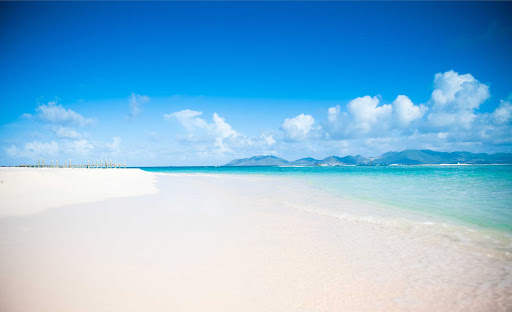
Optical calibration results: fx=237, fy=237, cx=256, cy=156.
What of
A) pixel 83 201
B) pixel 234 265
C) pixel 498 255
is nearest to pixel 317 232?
pixel 234 265

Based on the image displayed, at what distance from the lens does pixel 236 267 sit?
17.8 feet

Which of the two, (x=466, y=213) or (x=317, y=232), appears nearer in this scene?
(x=317, y=232)

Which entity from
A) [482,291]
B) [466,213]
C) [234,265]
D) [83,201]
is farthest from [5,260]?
[466,213]

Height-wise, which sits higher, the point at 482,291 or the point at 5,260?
the point at 5,260

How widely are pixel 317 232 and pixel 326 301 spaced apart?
14.2 ft

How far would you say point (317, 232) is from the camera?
330 inches

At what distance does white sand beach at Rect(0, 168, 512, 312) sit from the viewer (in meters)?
4.13

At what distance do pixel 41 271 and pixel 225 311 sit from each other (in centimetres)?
414

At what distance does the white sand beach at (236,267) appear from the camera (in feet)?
13.6

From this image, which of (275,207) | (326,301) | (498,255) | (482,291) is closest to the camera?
(326,301)

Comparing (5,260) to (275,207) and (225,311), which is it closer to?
(225,311)

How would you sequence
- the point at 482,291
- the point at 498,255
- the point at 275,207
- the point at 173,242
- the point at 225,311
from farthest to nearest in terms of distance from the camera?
the point at 275,207
the point at 173,242
the point at 498,255
the point at 482,291
the point at 225,311

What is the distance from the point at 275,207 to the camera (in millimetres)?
13219

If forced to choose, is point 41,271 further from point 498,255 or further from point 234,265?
point 498,255
